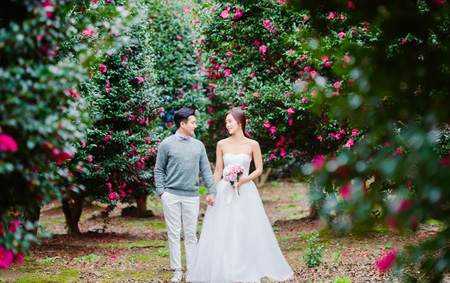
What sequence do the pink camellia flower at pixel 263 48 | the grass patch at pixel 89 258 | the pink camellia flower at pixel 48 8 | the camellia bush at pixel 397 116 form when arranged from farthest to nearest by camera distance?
the pink camellia flower at pixel 263 48, the grass patch at pixel 89 258, the pink camellia flower at pixel 48 8, the camellia bush at pixel 397 116

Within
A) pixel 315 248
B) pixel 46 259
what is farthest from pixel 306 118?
pixel 46 259

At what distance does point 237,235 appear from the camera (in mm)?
6602

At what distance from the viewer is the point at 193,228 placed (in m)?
6.99

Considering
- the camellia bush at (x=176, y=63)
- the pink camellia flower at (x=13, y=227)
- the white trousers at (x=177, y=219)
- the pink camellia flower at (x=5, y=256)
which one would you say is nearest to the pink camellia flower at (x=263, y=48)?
the white trousers at (x=177, y=219)

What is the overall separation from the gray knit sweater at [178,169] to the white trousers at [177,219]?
Result: 102 millimetres

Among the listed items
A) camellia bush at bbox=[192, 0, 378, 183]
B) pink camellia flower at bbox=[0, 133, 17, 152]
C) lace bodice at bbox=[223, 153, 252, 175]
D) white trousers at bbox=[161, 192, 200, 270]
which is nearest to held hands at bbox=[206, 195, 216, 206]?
white trousers at bbox=[161, 192, 200, 270]

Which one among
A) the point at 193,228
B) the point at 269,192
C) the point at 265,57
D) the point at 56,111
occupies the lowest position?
the point at 269,192

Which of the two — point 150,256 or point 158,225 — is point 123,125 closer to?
point 150,256

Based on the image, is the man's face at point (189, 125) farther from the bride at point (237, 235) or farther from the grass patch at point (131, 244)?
the grass patch at point (131, 244)

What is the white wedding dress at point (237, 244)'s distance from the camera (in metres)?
6.43

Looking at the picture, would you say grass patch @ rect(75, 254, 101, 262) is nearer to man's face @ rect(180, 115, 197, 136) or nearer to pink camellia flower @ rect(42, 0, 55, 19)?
man's face @ rect(180, 115, 197, 136)

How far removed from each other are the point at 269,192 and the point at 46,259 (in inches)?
606

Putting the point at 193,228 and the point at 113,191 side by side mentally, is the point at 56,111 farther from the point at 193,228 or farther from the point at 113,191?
the point at 113,191

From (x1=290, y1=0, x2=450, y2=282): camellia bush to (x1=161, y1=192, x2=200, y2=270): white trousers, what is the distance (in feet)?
15.6
